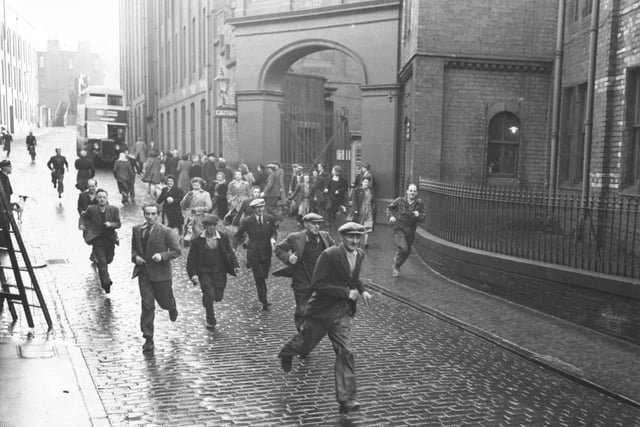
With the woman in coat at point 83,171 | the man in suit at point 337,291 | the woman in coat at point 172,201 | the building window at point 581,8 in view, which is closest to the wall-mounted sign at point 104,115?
the woman in coat at point 83,171

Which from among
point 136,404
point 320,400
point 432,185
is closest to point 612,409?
point 320,400

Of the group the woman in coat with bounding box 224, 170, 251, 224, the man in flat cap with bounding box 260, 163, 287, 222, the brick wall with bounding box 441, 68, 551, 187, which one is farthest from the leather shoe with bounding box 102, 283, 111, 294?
the brick wall with bounding box 441, 68, 551, 187

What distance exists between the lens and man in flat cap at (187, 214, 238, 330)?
9.11m

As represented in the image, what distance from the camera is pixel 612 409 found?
22.1 feet

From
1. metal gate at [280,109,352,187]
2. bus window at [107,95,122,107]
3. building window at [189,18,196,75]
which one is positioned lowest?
metal gate at [280,109,352,187]

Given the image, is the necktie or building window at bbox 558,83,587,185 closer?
the necktie

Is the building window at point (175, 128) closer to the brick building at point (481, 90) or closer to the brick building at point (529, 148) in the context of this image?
the brick building at point (529, 148)

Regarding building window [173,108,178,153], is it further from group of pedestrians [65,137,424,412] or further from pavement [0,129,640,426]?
pavement [0,129,640,426]

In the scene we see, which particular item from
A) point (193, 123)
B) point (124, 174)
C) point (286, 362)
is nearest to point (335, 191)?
point (124, 174)

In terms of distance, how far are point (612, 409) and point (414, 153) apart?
11.2 meters

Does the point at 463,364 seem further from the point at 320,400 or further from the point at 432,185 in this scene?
the point at 432,185

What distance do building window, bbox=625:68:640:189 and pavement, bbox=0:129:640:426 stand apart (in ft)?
10.6

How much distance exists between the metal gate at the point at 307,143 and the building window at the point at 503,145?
690 centimetres

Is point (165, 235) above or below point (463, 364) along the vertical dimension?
above
